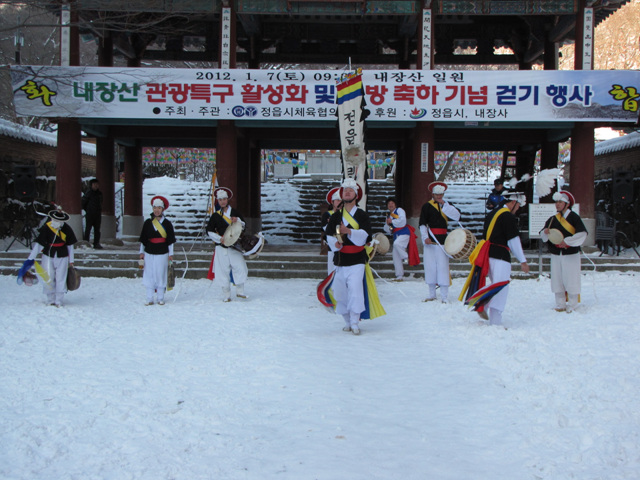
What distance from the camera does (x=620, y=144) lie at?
1752 centimetres

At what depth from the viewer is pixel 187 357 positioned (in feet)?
18.8

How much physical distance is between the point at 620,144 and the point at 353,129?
11498mm

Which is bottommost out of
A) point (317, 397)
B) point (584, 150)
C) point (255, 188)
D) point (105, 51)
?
point (317, 397)

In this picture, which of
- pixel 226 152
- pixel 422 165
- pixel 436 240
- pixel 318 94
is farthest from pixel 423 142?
pixel 436 240

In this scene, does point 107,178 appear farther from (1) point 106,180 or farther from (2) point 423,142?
(2) point 423,142

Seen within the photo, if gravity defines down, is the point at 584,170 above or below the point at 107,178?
above

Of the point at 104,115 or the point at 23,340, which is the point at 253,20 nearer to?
the point at 104,115

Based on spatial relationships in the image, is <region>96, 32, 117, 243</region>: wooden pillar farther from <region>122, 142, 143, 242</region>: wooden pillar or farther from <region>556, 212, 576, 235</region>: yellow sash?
<region>556, 212, 576, 235</region>: yellow sash

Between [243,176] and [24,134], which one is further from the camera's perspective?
[243,176]

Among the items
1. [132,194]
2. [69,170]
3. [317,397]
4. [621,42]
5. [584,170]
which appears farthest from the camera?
[621,42]

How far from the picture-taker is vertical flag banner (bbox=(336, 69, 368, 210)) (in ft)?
31.8

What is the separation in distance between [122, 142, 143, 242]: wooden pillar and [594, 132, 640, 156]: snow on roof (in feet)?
47.1

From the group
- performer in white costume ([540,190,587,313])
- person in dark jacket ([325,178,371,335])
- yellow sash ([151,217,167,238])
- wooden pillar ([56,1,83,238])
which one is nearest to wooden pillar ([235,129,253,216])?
wooden pillar ([56,1,83,238])

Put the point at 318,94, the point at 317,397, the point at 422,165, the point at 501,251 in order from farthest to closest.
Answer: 1. the point at 422,165
2. the point at 318,94
3. the point at 501,251
4. the point at 317,397
